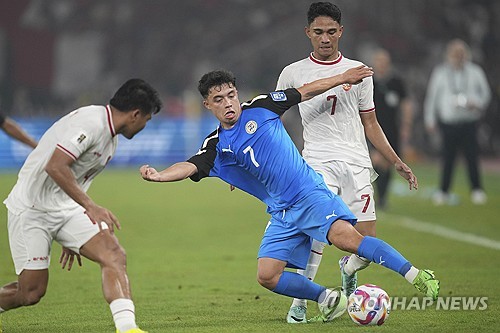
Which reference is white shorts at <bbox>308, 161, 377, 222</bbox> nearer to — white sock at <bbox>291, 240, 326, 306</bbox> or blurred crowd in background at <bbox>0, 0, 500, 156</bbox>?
white sock at <bbox>291, 240, 326, 306</bbox>

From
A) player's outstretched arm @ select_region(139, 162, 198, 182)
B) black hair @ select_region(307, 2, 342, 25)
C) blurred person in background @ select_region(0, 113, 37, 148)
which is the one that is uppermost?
black hair @ select_region(307, 2, 342, 25)

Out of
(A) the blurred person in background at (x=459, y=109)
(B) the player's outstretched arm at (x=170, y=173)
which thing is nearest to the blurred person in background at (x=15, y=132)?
(B) the player's outstretched arm at (x=170, y=173)

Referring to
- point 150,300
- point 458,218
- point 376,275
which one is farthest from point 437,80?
point 150,300

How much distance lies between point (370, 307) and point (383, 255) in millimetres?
476

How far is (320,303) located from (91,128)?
87.3 inches

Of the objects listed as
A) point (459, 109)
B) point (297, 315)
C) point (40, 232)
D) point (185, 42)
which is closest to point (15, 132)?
point (40, 232)

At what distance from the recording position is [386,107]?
56.0ft

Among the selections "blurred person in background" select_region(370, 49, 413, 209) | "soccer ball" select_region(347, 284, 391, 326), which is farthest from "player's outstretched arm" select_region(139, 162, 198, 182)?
"blurred person in background" select_region(370, 49, 413, 209)

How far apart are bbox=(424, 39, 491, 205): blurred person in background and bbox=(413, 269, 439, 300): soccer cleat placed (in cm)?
1071

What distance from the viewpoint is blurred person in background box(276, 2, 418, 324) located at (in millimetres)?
8781

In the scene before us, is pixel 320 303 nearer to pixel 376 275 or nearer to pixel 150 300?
pixel 150 300

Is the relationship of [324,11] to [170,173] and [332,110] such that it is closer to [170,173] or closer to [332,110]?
[332,110]

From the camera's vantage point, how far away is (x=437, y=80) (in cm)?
1833

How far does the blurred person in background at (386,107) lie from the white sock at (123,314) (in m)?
10.1
